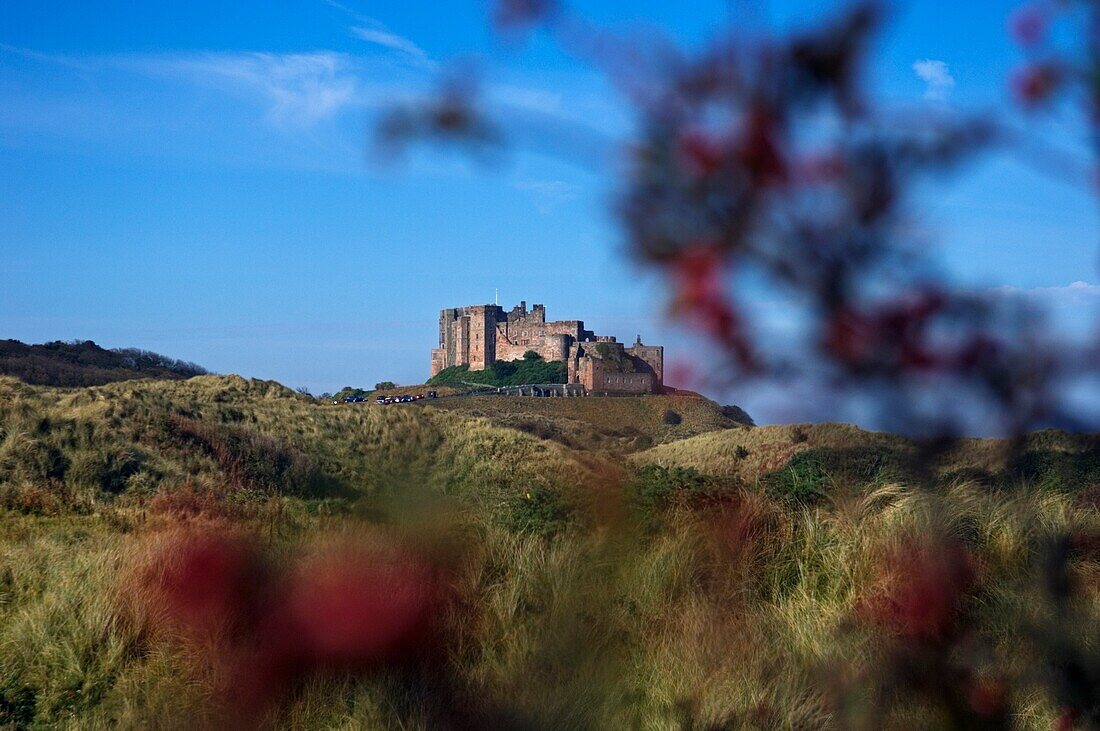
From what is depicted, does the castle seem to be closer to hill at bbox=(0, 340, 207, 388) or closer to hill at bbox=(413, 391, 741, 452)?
hill at bbox=(413, 391, 741, 452)

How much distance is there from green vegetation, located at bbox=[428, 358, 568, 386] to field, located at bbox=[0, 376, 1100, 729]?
42662mm

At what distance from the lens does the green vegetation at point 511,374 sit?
50.2m

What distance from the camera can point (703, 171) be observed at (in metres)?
1.21

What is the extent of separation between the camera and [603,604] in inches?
129

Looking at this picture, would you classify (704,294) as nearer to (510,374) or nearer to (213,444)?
(213,444)

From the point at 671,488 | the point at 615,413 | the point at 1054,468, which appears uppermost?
the point at 615,413

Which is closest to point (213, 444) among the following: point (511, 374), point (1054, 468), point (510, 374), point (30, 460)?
point (30, 460)

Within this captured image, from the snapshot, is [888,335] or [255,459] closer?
[888,335]

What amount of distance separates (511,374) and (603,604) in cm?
5161

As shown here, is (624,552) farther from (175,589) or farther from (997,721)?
(175,589)

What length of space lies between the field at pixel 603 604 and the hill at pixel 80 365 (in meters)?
16.3

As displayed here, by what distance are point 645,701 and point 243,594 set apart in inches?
54.9

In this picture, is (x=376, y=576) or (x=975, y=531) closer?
(x=376, y=576)

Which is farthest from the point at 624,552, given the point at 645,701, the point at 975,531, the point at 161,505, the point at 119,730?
the point at 161,505
